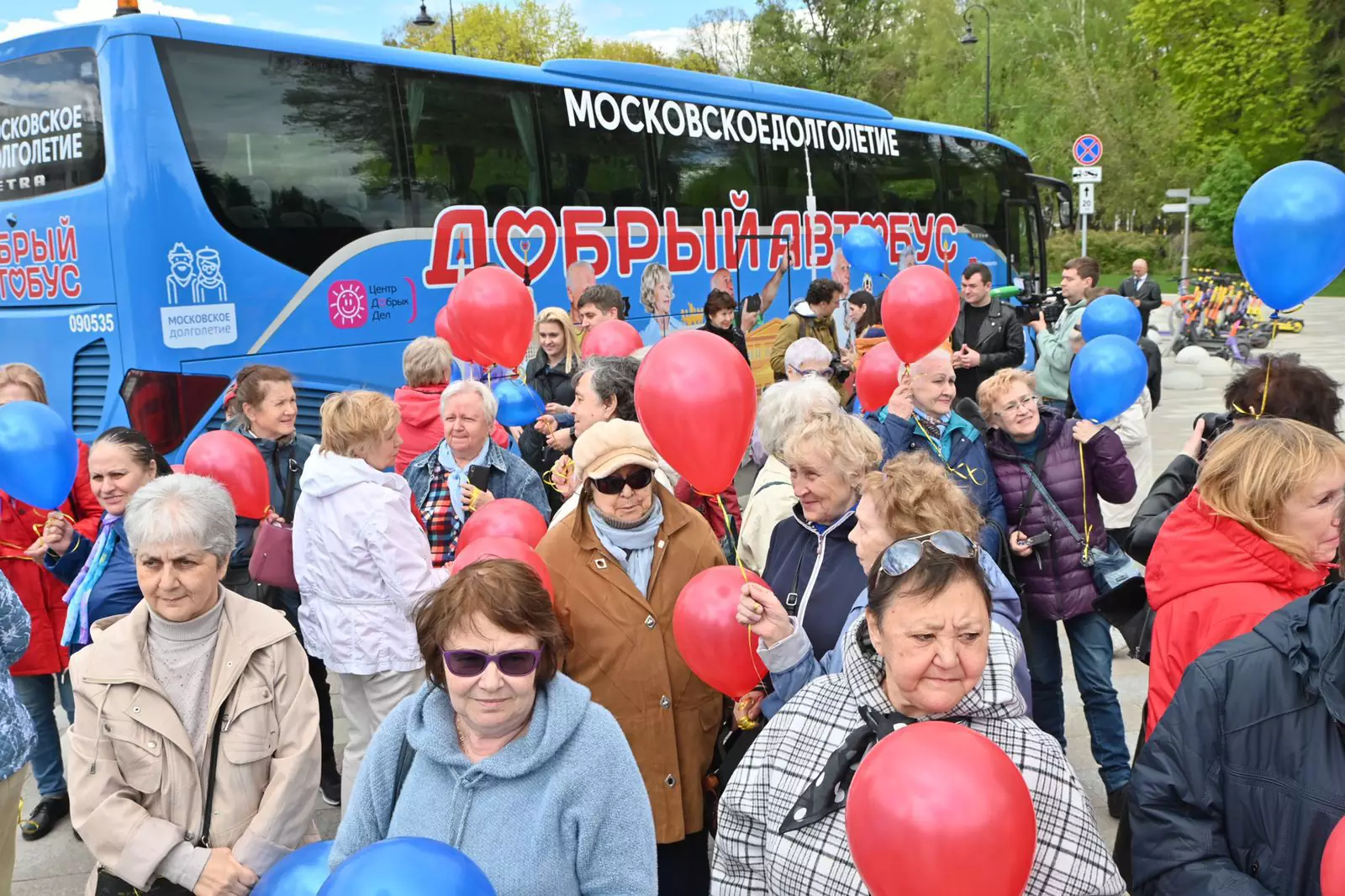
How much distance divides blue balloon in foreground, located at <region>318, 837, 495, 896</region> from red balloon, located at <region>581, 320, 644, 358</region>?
4356 mm

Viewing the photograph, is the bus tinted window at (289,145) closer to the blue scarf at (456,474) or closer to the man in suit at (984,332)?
the blue scarf at (456,474)

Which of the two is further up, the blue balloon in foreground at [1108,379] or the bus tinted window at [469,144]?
the bus tinted window at [469,144]

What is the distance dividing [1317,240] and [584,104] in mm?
7160

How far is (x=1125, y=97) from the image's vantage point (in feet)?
139

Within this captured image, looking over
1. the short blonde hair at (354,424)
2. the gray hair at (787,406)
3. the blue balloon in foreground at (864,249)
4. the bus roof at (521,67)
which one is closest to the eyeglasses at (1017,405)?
the gray hair at (787,406)

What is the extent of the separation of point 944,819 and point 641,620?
1517mm

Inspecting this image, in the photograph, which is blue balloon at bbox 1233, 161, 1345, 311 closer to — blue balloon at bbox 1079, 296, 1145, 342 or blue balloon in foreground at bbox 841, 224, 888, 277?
blue balloon at bbox 1079, 296, 1145, 342

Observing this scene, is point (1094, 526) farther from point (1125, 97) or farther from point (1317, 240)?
point (1125, 97)

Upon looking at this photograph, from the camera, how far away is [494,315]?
5820 millimetres

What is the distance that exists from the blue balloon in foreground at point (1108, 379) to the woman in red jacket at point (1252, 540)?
8.48 ft

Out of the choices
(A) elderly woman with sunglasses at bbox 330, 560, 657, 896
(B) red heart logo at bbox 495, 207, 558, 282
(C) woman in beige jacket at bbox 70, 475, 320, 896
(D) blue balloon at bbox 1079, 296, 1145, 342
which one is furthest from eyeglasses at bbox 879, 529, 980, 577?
(B) red heart logo at bbox 495, 207, 558, 282

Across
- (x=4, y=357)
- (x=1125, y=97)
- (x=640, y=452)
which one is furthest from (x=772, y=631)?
(x=1125, y=97)

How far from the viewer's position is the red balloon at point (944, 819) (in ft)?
4.94

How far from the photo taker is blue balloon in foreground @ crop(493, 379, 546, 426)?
229 inches
